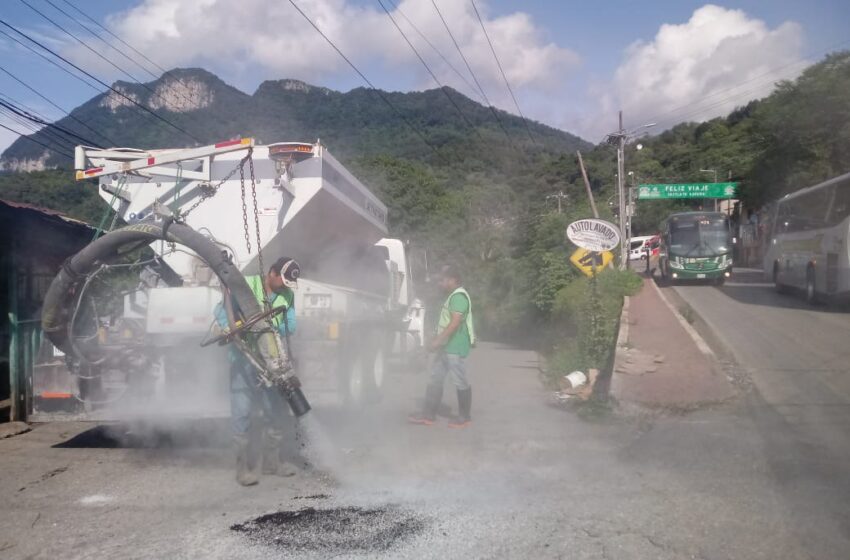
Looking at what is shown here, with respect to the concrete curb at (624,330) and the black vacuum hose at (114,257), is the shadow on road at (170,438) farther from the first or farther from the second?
the concrete curb at (624,330)

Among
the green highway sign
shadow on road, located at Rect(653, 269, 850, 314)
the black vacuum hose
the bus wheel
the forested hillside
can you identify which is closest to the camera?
the black vacuum hose

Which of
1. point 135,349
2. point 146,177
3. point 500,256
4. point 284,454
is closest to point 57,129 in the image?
point 146,177

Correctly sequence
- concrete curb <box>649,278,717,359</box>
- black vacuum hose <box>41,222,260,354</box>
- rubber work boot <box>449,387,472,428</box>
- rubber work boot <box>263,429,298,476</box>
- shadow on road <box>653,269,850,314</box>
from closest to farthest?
1. black vacuum hose <box>41,222,260,354</box>
2. rubber work boot <box>263,429,298,476</box>
3. rubber work boot <box>449,387,472,428</box>
4. concrete curb <box>649,278,717,359</box>
5. shadow on road <box>653,269,850,314</box>

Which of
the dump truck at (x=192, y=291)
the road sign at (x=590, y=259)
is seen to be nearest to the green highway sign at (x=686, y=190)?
the road sign at (x=590, y=259)

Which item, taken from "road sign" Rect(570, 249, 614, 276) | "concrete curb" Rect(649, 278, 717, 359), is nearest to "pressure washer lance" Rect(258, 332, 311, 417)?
"concrete curb" Rect(649, 278, 717, 359)

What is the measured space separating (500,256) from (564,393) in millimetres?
14293

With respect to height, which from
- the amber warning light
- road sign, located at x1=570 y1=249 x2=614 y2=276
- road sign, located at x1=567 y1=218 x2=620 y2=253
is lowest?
road sign, located at x1=570 y1=249 x2=614 y2=276

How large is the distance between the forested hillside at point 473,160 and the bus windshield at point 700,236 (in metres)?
3.07

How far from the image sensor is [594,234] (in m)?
11.7

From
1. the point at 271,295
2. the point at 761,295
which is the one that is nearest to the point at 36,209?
the point at 271,295

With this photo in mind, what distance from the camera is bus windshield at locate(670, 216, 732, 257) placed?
2539 cm

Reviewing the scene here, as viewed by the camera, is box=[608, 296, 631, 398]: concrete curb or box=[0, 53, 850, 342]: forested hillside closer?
box=[608, 296, 631, 398]: concrete curb

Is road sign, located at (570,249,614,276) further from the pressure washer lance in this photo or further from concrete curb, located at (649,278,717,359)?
the pressure washer lance

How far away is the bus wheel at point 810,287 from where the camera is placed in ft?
55.5
